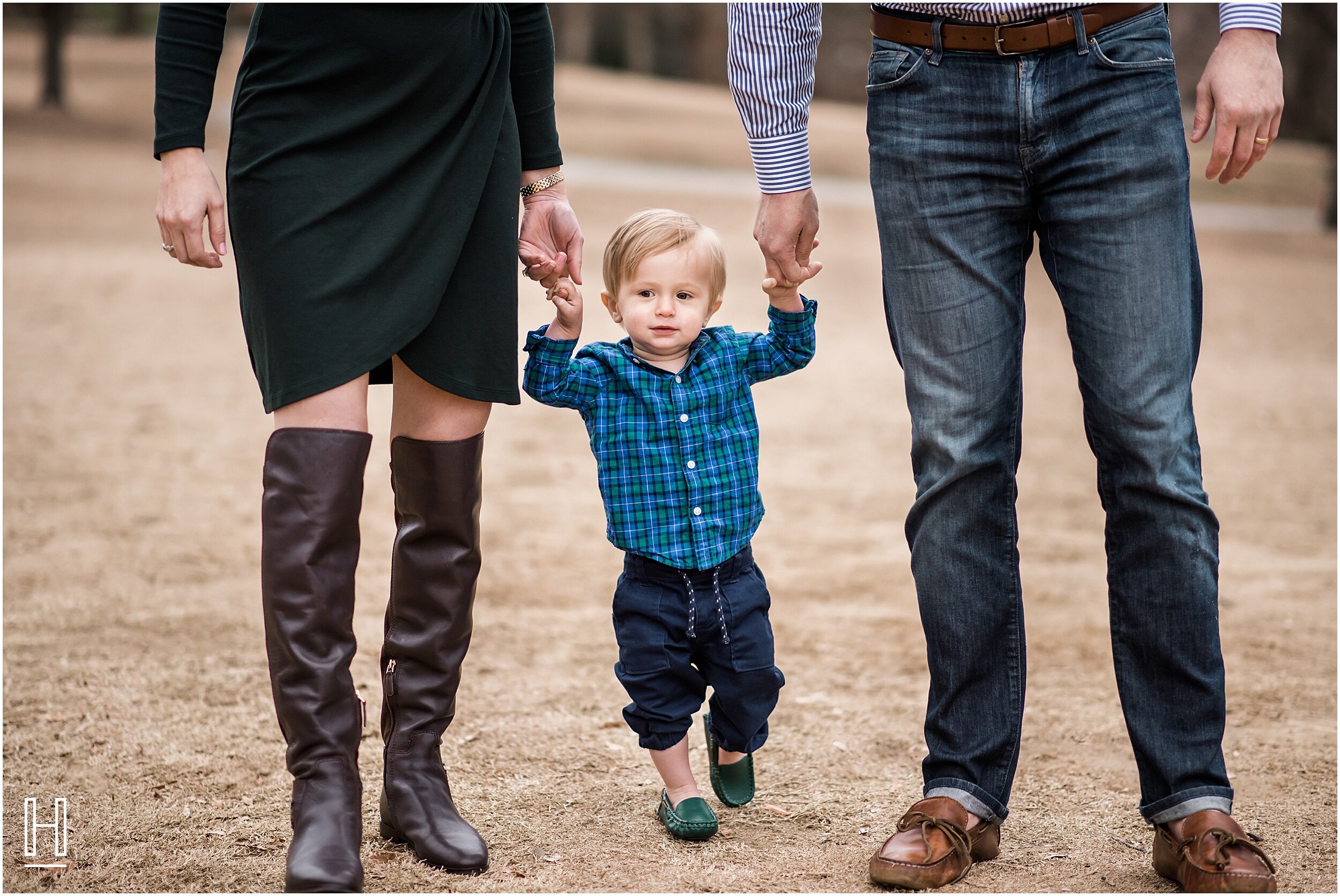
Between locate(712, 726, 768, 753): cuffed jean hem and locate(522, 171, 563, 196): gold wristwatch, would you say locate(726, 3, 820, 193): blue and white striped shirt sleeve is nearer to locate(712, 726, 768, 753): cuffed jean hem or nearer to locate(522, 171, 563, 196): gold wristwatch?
locate(522, 171, 563, 196): gold wristwatch

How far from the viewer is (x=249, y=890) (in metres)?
2.06

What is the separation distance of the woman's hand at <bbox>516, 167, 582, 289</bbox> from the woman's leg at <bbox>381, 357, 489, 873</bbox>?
0.31 metres

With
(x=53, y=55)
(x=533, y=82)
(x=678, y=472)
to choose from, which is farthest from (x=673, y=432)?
(x=53, y=55)

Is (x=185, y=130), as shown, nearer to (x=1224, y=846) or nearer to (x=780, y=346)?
(x=780, y=346)

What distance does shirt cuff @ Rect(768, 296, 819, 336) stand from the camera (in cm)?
240

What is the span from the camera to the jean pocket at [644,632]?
2338 mm

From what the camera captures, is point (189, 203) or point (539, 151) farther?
point (539, 151)

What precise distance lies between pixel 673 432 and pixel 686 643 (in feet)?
1.24

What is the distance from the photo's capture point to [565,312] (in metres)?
2.31

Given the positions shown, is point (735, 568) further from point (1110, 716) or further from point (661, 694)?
point (1110, 716)

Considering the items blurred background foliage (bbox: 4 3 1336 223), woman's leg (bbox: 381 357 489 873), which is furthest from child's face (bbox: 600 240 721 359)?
blurred background foliage (bbox: 4 3 1336 223)

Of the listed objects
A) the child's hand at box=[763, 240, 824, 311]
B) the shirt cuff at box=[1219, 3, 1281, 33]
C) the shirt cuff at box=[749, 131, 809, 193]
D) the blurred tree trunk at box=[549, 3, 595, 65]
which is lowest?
the child's hand at box=[763, 240, 824, 311]

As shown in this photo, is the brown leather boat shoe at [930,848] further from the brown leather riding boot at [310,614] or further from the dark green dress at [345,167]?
the dark green dress at [345,167]

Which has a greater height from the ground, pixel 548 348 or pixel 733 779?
pixel 548 348
